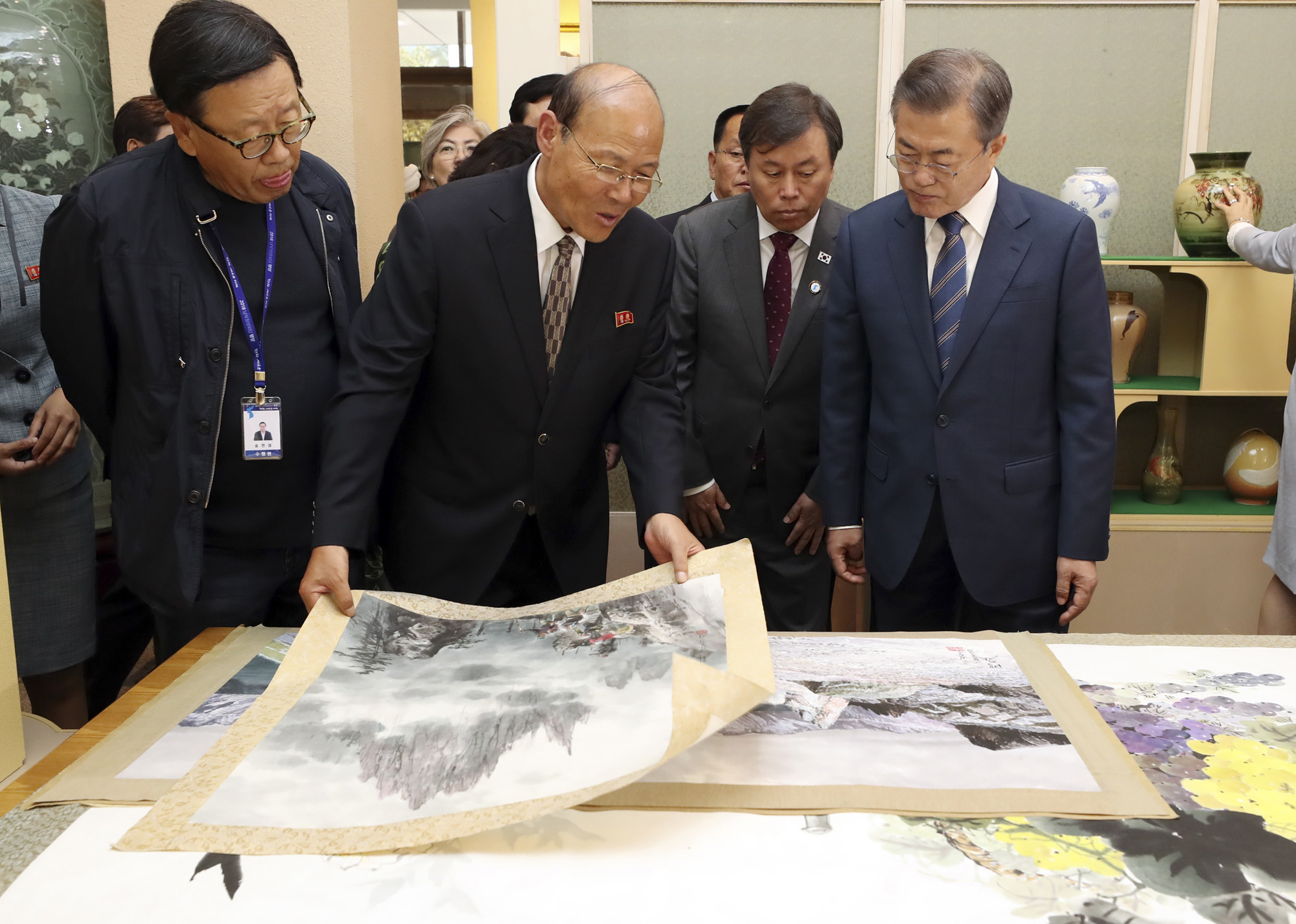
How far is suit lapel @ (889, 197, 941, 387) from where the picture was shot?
174cm

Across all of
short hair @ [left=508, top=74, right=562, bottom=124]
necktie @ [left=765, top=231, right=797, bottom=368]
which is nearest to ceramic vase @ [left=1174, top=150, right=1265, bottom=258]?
necktie @ [left=765, top=231, right=797, bottom=368]

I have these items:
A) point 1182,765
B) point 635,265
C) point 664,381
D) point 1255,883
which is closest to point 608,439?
point 664,381

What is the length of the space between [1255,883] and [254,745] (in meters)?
0.88

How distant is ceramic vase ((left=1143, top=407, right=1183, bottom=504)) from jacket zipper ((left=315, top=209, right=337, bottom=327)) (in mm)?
2865

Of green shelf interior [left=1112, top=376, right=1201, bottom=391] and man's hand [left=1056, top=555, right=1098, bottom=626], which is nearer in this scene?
man's hand [left=1056, top=555, right=1098, bottom=626]

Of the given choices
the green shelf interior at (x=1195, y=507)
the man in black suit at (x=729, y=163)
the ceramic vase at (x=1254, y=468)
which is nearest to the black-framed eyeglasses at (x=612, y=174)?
the man in black suit at (x=729, y=163)

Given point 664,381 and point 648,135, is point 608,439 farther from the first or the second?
point 648,135

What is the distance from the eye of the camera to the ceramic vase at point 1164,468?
341 centimetres

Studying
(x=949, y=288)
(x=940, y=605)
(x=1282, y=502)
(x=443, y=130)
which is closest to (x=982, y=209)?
(x=949, y=288)

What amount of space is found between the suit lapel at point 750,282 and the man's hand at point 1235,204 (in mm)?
1725

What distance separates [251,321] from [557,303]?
0.46m

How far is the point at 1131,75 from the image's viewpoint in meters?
3.41

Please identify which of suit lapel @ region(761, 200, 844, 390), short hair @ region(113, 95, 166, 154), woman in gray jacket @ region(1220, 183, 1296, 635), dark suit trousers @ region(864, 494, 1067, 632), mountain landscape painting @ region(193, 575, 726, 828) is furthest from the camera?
woman in gray jacket @ region(1220, 183, 1296, 635)

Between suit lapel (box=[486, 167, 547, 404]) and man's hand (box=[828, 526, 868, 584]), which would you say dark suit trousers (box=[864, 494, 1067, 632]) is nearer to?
man's hand (box=[828, 526, 868, 584])
